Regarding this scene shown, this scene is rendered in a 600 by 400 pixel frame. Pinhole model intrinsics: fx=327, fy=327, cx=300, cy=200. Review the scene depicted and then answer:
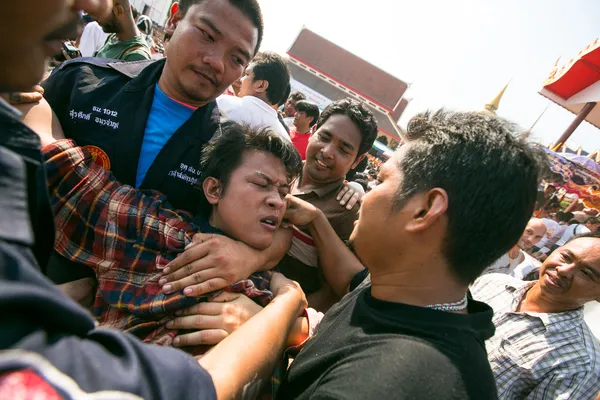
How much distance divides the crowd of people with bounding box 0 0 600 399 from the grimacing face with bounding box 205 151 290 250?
2 centimetres

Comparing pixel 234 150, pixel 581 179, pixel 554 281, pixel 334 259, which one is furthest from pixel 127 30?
pixel 581 179

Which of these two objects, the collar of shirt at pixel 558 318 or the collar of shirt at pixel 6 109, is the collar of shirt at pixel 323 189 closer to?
the collar of shirt at pixel 558 318

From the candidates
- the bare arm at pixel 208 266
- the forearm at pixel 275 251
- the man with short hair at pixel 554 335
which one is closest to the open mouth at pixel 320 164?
the forearm at pixel 275 251

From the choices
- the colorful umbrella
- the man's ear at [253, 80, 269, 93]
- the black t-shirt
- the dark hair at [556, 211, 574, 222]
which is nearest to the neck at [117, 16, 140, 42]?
the man's ear at [253, 80, 269, 93]

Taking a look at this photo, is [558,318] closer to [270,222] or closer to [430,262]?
[430,262]

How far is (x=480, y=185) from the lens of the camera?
1.30 metres

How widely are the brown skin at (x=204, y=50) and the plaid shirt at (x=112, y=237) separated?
2.45 feet

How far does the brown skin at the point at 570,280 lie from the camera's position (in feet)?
8.54

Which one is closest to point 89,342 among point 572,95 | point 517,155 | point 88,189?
point 88,189

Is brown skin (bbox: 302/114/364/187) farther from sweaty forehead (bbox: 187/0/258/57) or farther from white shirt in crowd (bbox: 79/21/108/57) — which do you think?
white shirt in crowd (bbox: 79/21/108/57)

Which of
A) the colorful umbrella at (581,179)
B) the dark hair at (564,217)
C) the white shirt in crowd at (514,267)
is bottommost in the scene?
the white shirt in crowd at (514,267)

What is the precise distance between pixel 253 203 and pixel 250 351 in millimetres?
1038

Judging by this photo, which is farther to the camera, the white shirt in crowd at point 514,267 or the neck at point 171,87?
the white shirt in crowd at point 514,267

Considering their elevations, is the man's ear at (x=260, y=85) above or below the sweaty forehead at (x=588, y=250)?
below
